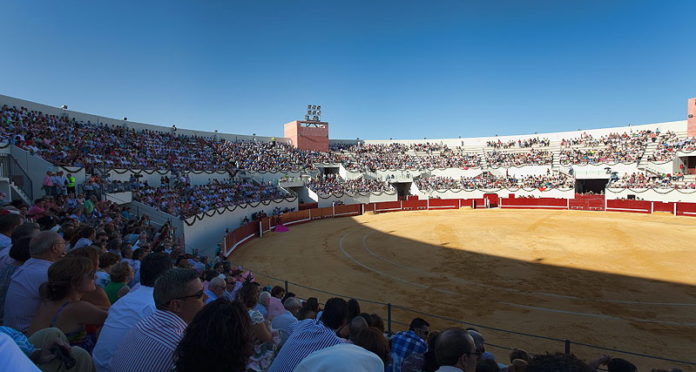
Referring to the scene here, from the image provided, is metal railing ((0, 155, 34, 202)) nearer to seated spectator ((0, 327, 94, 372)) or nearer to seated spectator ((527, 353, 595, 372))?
seated spectator ((0, 327, 94, 372))

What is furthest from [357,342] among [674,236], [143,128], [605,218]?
[143,128]

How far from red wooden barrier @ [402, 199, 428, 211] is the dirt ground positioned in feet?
40.1

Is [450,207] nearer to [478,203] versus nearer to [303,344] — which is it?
[478,203]

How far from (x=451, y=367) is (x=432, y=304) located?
910cm

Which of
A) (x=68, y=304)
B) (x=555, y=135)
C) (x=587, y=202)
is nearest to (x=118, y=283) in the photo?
(x=68, y=304)

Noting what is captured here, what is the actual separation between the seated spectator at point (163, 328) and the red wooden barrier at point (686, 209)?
126ft

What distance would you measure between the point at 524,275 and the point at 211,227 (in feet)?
55.2

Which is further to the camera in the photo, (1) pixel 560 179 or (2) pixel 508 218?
(1) pixel 560 179

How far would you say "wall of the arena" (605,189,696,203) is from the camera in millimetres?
28884

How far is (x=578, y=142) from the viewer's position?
44.2 meters

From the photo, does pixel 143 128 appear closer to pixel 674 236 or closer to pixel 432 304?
pixel 432 304

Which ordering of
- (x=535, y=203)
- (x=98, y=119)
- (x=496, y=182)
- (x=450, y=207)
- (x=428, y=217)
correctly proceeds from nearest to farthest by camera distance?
(x=98, y=119) → (x=428, y=217) → (x=535, y=203) → (x=450, y=207) → (x=496, y=182)

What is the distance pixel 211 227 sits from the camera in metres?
20.8

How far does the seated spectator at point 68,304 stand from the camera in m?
2.77
